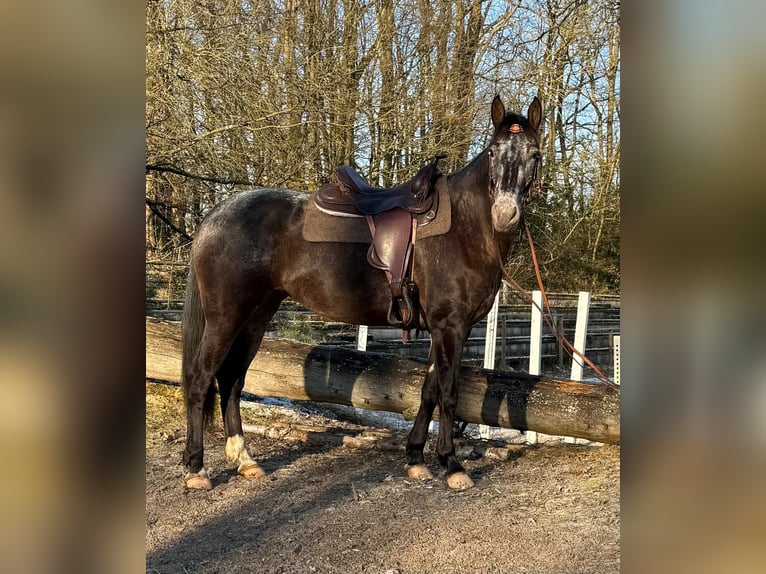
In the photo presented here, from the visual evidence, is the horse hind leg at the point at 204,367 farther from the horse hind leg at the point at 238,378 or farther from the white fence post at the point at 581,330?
the white fence post at the point at 581,330

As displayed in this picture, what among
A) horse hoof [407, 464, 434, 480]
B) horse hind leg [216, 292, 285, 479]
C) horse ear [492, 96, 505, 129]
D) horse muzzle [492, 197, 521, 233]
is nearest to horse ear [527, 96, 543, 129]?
horse ear [492, 96, 505, 129]

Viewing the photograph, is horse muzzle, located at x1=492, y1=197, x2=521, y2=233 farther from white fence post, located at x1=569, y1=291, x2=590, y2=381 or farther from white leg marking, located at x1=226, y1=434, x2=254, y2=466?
white fence post, located at x1=569, y1=291, x2=590, y2=381

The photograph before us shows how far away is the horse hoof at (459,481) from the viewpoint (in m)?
3.74

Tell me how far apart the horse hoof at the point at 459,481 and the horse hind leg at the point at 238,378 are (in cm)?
125

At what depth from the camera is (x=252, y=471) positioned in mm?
4008

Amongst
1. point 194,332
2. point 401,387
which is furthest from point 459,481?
point 194,332

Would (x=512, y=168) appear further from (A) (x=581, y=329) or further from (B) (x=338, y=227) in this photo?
(A) (x=581, y=329)

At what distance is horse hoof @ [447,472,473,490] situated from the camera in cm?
374
